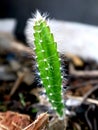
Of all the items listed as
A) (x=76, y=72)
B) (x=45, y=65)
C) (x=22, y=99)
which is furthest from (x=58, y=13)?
(x=45, y=65)

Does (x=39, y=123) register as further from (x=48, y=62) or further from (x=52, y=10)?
(x=52, y=10)

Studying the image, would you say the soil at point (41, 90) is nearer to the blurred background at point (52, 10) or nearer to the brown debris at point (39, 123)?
the brown debris at point (39, 123)

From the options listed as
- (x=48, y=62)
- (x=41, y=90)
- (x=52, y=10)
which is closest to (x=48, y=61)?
(x=48, y=62)

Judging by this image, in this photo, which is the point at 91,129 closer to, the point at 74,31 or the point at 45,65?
the point at 45,65

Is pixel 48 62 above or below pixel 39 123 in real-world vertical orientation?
above

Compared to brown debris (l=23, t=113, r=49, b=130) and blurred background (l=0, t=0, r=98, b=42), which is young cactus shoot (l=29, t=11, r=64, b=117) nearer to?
brown debris (l=23, t=113, r=49, b=130)

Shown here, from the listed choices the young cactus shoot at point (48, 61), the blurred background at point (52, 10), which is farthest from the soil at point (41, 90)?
the blurred background at point (52, 10)

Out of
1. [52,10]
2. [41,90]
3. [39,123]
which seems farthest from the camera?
[52,10]
